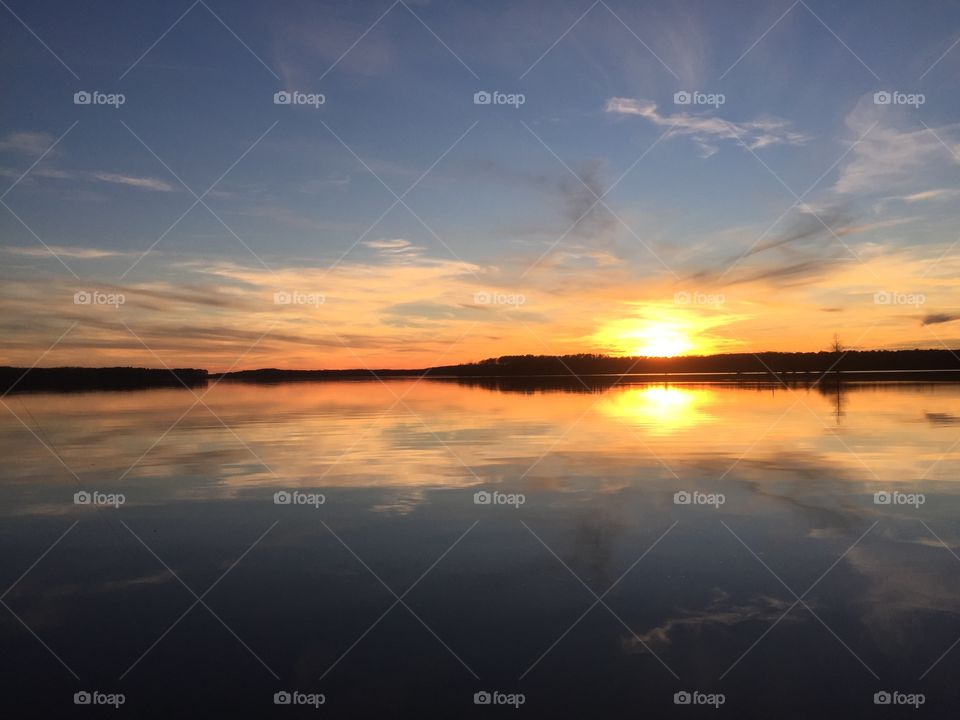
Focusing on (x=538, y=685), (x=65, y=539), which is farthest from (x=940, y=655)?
(x=65, y=539)

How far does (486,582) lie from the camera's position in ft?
32.2

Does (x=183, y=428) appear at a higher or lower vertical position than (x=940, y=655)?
higher

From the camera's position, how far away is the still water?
713cm

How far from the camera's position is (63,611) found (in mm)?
8984

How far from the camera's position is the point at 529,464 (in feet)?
59.5

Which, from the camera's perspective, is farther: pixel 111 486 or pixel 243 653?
pixel 111 486

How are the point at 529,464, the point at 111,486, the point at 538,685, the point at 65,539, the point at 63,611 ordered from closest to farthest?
the point at 538,685 → the point at 63,611 → the point at 65,539 → the point at 111,486 → the point at 529,464

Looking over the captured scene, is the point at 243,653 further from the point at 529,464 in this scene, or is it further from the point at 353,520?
the point at 529,464

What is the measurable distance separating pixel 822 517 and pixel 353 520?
834 centimetres

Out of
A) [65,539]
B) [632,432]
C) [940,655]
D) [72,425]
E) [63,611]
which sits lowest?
[940,655]

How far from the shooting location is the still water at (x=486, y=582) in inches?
281

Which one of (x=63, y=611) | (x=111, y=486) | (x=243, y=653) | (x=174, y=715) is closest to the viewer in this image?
(x=174, y=715)

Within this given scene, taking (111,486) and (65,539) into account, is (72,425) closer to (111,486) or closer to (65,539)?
(111,486)

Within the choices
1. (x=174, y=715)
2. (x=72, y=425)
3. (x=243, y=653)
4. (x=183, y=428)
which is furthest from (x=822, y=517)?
(x=72, y=425)
